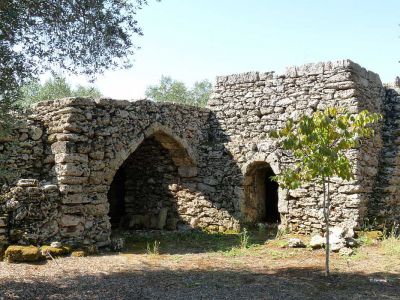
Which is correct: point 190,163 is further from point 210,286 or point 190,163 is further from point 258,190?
point 210,286

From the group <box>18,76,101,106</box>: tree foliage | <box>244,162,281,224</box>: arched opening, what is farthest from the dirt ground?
<box>18,76,101,106</box>: tree foliage

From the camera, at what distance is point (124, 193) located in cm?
1487

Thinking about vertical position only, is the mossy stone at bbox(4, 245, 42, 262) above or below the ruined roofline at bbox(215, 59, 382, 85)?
below

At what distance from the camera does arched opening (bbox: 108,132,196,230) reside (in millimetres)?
13047

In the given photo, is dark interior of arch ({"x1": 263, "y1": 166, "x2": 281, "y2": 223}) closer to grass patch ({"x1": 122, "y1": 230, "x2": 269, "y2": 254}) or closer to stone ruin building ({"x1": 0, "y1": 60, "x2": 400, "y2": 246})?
stone ruin building ({"x1": 0, "y1": 60, "x2": 400, "y2": 246})

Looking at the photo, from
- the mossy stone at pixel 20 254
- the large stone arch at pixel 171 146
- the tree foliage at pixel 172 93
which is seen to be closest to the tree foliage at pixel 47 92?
the tree foliage at pixel 172 93

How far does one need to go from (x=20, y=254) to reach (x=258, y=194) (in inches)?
258

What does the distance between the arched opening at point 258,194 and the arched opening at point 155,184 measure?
162cm

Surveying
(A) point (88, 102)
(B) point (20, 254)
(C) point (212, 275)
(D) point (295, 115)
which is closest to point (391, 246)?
(D) point (295, 115)

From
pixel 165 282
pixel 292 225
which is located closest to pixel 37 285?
pixel 165 282

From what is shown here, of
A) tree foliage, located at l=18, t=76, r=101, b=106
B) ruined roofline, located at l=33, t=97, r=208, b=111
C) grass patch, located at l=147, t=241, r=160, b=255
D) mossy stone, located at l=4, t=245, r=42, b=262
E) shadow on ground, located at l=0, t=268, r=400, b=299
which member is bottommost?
shadow on ground, located at l=0, t=268, r=400, b=299

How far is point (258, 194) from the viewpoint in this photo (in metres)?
12.8

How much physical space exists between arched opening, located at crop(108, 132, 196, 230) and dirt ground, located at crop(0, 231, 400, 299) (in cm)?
286

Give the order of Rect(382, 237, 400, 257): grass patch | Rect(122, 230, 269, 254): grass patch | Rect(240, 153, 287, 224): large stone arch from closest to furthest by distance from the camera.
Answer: Rect(382, 237, 400, 257): grass patch → Rect(122, 230, 269, 254): grass patch → Rect(240, 153, 287, 224): large stone arch
